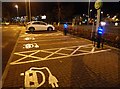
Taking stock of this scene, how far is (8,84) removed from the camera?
6.82m

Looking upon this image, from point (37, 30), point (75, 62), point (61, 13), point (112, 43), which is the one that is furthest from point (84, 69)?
point (61, 13)

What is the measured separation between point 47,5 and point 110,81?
44.7m

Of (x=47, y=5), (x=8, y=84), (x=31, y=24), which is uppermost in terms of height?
(x=47, y=5)

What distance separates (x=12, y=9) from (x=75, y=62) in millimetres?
81932

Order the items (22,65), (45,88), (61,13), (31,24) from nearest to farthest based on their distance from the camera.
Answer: (45,88), (22,65), (31,24), (61,13)

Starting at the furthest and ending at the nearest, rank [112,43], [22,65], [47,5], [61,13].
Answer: [47,5] < [61,13] < [112,43] < [22,65]

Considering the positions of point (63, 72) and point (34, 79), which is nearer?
point (34, 79)

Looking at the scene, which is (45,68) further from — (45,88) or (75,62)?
(45,88)

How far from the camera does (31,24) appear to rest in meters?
31.1

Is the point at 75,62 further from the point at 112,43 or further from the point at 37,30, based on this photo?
the point at 37,30

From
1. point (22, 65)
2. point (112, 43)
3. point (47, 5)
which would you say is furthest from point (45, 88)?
point (47, 5)

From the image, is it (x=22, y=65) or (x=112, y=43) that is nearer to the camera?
(x=22, y=65)

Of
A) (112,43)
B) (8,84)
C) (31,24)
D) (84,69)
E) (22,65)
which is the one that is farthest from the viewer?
(31,24)

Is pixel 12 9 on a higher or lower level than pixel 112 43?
higher
